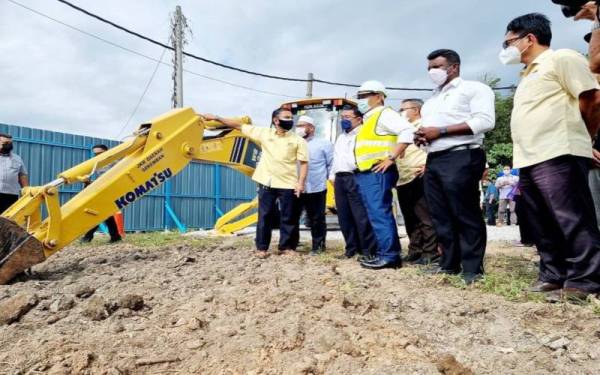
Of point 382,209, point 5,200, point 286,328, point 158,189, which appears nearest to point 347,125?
point 382,209

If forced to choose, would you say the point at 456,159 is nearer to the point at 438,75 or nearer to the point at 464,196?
the point at 464,196

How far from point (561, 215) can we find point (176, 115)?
353 centimetres

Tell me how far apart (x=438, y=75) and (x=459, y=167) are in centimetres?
72

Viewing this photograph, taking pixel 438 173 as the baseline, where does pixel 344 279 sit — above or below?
below

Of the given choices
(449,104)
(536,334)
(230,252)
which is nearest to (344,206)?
(230,252)

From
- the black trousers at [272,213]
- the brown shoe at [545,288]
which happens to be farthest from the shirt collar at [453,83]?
the black trousers at [272,213]

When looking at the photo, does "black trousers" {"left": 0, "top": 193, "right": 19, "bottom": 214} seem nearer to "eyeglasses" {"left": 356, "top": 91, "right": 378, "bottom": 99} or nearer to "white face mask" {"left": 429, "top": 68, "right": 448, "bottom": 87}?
"eyeglasses" {"left": 356, "top": 91, "right": 378, "bottom": 99}

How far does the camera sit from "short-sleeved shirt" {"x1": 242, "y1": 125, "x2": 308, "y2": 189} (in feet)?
16.3

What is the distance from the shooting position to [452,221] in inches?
140

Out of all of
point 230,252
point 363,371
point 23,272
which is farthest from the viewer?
point 230,252

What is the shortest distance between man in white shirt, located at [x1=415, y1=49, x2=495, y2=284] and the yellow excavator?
242cm

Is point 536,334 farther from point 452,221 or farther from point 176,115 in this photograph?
point 176,115

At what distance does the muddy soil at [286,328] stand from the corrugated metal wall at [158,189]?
698cm

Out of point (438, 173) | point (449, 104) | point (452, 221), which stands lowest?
point (452, 221)
